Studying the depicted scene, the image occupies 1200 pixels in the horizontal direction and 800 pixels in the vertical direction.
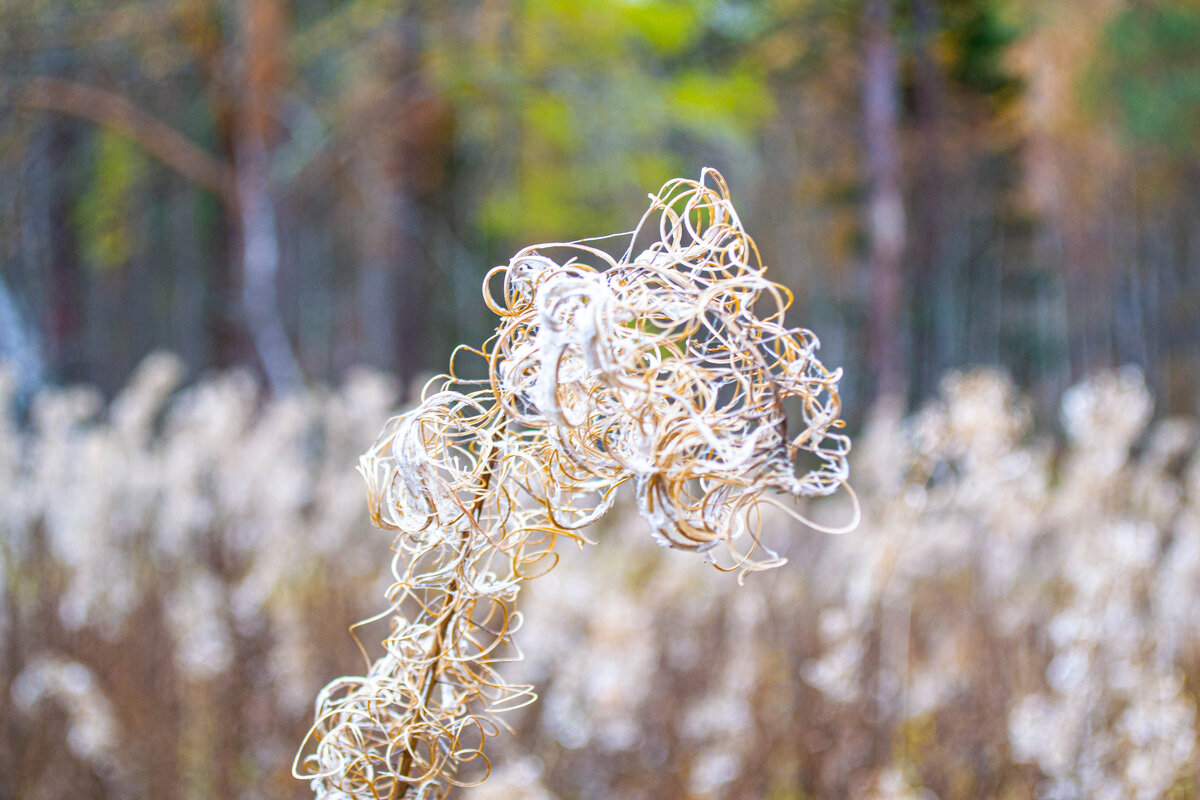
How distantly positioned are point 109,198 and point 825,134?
357cm

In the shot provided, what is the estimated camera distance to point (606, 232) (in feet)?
11.4

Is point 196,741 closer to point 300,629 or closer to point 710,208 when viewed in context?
point 300,629

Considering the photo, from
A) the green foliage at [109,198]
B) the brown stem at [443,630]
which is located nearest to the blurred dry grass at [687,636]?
the brown stem at [443,630]

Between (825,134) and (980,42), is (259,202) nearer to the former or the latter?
(825,134)

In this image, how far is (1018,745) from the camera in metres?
0.85

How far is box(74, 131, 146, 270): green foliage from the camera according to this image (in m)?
4.29

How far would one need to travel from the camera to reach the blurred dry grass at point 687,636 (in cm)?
82

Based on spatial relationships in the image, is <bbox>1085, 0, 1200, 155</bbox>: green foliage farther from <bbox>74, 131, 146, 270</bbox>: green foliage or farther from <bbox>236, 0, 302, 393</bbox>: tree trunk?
<bbox>74, 131, 146, 270</bbox>: green foliage

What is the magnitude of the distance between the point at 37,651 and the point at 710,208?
138cm

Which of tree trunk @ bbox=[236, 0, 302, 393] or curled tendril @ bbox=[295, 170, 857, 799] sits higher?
tree trunk @ bbox=[236, 0, 302, 393]

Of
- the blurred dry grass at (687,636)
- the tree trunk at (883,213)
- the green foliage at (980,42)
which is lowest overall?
the blurred dry grass at (687,636)

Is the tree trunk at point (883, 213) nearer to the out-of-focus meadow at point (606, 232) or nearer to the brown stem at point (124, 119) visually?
the out-of-focus meadow at point (606, 232)

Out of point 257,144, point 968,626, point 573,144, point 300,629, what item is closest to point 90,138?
point 257,144

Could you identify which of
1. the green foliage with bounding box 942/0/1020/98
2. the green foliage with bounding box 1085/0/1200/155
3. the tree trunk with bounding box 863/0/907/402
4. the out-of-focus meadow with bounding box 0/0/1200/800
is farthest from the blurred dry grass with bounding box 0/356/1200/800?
the green foliage with bounding box 942/0/1020/98
